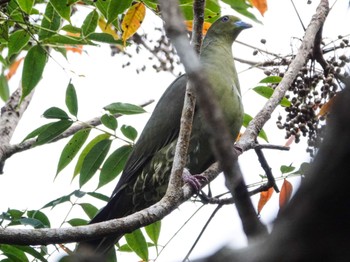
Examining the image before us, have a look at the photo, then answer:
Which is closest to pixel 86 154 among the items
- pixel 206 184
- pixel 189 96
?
pixel 206 184

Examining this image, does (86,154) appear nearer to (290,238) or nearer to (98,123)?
(98,123)

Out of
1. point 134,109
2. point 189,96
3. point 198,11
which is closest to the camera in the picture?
point 198,11

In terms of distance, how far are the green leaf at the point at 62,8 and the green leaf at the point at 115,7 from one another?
0.56ft

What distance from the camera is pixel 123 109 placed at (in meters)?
2.83

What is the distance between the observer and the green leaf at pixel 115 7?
2.46m

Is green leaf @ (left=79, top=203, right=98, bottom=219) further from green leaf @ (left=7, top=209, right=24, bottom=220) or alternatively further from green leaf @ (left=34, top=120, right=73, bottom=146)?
green leaf @ (left=7, top=209, right=24, bottom=220)

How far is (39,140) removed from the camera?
2.76 meters

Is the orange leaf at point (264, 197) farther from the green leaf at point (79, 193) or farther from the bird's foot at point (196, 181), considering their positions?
the green leaf at point (79, 193)

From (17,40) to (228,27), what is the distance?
1833 millimetres

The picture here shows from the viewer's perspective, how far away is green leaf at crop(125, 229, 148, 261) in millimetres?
2678

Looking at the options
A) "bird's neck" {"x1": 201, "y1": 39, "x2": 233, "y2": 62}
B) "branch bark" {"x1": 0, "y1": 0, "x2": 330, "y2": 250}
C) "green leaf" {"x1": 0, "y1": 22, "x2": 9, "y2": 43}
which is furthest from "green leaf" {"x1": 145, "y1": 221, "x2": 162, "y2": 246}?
"bird's neck" {"x1": 201, "y1": 39, "x2": 233, "y2": 62}

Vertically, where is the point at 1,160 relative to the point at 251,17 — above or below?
below

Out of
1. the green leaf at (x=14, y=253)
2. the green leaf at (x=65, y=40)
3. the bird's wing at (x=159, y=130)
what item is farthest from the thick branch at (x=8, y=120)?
the green leaf at (x=14, y=253)

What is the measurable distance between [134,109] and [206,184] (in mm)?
499
